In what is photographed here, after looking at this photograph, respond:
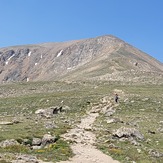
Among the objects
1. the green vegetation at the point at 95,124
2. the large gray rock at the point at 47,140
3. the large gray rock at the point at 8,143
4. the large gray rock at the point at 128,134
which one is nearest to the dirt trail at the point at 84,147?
the green vegetation at the point at 95,124

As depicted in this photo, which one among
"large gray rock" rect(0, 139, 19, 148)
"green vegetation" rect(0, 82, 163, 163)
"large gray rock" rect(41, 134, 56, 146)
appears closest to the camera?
"green vegetation" rect(0, 82, 163, 163)

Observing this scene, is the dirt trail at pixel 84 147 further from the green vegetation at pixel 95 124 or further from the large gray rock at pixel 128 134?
the large gray rock at pixel 128 134

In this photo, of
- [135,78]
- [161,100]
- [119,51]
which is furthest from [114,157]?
[119,51]

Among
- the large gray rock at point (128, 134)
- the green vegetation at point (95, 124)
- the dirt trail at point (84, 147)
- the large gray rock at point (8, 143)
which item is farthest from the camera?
the large gray rock at point (128, 134)

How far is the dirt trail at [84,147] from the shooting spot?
27.8m

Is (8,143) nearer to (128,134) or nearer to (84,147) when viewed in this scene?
(84,147)

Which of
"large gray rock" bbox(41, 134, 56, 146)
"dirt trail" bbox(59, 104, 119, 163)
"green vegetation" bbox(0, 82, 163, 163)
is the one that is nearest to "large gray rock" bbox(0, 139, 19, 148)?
"green vegetation" bbox(0, 82, 163, 163)

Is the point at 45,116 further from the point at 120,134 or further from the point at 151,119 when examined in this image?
the point at 120,134

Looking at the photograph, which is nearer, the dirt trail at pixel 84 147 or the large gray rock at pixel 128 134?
the dirt trail at pixel 84 147

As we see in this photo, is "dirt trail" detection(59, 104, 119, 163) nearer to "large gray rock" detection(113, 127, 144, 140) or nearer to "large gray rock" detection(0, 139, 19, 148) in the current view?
"large gray rock" detection(113, 127, 144, 140)

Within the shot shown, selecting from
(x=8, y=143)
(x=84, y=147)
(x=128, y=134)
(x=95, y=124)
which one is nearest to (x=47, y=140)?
(x=84, y=147)

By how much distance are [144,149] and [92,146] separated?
518 cm

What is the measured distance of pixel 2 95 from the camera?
334 ft

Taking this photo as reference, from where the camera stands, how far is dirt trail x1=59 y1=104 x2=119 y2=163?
91.2ft
